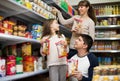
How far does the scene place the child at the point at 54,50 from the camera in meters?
2.62

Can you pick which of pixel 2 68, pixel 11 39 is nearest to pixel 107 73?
pixel 2 68

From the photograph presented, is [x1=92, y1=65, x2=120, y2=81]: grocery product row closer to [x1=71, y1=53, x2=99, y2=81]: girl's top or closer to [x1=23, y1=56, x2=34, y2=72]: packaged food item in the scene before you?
[x1=71, y1=53, x2=99, y2=81]: girl's top

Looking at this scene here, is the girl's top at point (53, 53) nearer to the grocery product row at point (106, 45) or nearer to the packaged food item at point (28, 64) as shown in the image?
the packaged food item at point (28, 64)

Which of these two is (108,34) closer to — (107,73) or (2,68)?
(2,68)

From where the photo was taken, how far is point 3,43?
8.25 ft

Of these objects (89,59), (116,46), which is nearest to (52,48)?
(89,59)

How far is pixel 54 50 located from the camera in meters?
2.77

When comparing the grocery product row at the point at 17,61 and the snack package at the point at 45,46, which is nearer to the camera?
the grocery product row at the point at 17,61

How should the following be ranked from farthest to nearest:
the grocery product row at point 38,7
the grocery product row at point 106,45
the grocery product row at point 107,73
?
1. the grocery product row at point 106,45
2. the grocery product row at point 38,7
3. the grocery product row at point 107,73

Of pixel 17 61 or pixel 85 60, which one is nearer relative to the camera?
pixel 17 61

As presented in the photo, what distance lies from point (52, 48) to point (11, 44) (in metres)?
0.54

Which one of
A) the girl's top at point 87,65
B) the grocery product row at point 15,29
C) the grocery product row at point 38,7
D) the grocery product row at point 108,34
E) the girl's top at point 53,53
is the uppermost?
the grocery product row at point 38,7

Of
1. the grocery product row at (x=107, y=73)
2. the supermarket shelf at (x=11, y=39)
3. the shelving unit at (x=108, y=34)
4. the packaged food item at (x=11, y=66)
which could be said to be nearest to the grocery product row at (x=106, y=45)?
the shelving unit at (x=108, y=34)

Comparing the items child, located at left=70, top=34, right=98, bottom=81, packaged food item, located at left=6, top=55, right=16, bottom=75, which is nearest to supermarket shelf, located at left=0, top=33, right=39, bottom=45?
packaged food item, located at left=6, top=55, right=16, bottom=75
